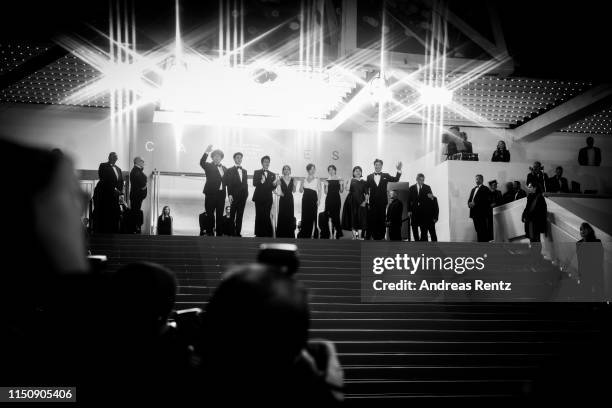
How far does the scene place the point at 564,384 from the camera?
3.49 feet

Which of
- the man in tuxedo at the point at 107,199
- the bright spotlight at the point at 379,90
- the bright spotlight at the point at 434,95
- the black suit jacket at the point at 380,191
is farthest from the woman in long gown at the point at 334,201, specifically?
the bright spotlight at the point at 434,95

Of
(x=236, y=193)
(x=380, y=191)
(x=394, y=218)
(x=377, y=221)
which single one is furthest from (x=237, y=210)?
(x=394, y=218)

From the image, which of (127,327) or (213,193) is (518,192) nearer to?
(213,193)

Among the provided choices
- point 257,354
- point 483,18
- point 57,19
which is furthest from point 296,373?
point 483,18

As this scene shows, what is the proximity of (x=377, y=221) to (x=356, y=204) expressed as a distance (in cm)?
62

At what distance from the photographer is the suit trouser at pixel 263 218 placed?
35.3ft

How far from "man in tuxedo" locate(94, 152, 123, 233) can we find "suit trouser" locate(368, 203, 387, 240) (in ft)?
16.3

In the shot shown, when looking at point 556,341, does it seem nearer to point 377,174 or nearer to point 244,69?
point 377,174

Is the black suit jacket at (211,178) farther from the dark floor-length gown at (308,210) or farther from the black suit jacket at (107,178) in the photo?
the dark floor-length gown at (308,210)

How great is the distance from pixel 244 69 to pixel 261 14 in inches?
54.3

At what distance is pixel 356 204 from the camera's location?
1146cm

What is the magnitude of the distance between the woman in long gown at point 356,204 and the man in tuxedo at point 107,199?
4.64 m

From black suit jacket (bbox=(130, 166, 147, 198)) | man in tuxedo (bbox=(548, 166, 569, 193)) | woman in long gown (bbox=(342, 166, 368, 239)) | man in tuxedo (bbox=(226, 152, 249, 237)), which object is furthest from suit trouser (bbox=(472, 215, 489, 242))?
black suit jacket (bbox=(130, 166, 147, 198))

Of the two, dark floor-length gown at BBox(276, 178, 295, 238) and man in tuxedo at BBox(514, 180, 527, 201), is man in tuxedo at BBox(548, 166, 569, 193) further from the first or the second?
dark floor-length gown at BBox(276, 178, 295, 238)
